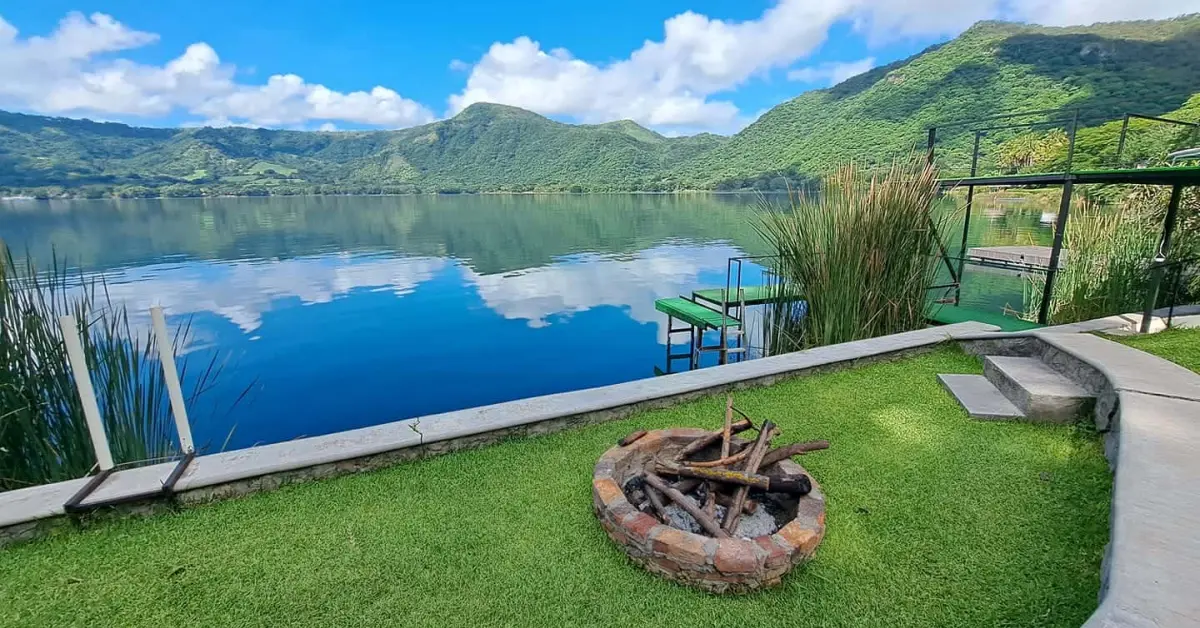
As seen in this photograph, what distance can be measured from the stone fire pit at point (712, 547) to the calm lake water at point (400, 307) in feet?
12.7

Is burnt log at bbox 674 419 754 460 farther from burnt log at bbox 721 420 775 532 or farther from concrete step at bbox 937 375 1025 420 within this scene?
concrete step at bbox 937 375 1025 420

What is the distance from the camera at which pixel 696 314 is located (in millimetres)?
8055

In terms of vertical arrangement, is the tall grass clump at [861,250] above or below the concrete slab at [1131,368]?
above

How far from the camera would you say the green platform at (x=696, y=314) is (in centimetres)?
775

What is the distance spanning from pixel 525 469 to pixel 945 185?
Result: 6.69 meters

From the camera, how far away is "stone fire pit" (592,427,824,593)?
6.39ft

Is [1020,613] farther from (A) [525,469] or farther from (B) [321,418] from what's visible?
(B) [321,418]

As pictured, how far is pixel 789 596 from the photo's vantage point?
6.40 feet

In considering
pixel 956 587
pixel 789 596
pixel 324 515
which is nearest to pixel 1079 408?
pixel 956 587

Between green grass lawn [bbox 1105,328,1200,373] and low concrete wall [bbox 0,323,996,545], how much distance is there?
2.59 meters

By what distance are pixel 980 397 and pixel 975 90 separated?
66.1 metres

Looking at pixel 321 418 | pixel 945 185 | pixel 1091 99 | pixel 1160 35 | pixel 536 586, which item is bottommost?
pixel 321 418

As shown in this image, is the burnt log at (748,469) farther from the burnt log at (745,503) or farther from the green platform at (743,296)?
the green platform at (743,296)

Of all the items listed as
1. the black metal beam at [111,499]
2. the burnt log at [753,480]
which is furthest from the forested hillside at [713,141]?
the black metal beam at [111,499]
